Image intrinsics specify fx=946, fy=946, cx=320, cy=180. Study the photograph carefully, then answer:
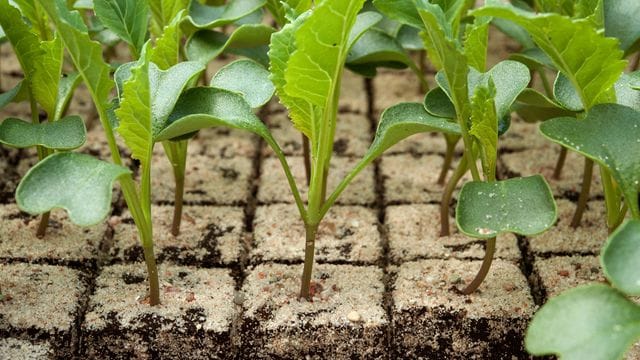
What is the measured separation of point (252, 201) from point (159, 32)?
449mm

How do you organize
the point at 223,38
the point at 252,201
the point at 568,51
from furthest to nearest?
the point at 252,201 → the point at 223,38 → the point at 568,51

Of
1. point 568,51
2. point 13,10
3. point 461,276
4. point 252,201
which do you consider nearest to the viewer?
point 568,51

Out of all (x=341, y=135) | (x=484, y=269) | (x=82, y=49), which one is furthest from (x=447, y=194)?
(x=82, y=49)

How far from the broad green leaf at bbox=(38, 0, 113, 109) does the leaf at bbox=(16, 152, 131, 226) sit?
0.16m

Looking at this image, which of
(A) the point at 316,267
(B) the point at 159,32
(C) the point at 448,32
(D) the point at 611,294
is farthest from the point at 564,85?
(B) the point at 159,32

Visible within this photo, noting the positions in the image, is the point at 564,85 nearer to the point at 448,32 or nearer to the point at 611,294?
the point at 448,32

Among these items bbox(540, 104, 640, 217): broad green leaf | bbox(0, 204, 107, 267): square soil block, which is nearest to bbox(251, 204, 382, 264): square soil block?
bbox(0, 204, 107, 267): square soil block

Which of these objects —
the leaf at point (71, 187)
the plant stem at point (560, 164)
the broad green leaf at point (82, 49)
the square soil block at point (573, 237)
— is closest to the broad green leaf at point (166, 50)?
the broad green leaf at point (82, 49)

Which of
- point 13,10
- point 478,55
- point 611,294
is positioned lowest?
point 611,294

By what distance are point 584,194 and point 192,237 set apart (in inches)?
33.7

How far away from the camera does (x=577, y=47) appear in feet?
5.08

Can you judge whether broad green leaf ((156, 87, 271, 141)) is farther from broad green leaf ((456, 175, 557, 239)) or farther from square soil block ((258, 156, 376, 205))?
square soil block ((258, 156, 376, 205))

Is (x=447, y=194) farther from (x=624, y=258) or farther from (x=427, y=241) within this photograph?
(x=624, y=258)

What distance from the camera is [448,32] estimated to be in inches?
59.8
